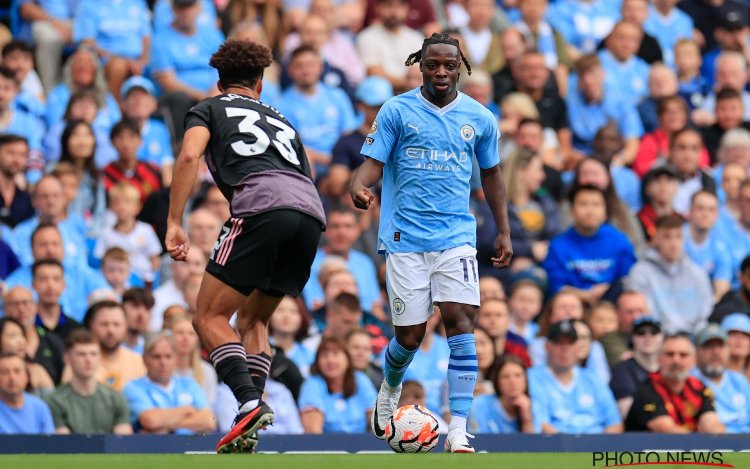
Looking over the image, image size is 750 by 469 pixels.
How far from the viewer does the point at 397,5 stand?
17.3 metres

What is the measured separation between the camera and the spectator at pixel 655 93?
699 inches

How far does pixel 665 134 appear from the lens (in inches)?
682

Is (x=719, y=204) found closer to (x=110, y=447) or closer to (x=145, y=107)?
(x=145, y=107)

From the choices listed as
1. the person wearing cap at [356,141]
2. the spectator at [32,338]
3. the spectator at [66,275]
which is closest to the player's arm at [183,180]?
the spectator at [32,338]

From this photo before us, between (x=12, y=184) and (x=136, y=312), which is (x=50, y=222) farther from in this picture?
(x=136, y=312)

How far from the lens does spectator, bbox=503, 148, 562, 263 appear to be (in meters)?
15.6

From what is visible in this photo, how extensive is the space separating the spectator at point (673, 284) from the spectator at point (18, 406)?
5717 millimetres

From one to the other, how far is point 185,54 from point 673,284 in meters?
5.34

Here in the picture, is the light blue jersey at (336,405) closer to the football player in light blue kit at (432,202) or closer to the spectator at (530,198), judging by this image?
the football player in light blue kit at (432,202)

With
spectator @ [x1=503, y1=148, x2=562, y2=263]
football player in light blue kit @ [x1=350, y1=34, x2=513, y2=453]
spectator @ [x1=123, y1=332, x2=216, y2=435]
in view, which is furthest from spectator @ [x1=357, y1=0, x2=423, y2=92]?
football player in light blue kit @ [x1=350, y1=34, x2=513, y2=453]

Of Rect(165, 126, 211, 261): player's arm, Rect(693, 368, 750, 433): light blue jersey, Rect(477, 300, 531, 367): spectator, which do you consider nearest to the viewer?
Rect(165, 126, 211, 261): player's arm

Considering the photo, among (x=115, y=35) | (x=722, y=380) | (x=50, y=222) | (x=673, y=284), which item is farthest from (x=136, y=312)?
(x=673, y=284)

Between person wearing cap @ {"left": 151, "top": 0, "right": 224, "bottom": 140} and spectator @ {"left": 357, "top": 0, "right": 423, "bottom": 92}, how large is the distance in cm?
161

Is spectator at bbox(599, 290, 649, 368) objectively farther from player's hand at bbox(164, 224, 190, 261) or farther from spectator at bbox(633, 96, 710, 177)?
player's hand at bbox(164, 224, 190, 261)
